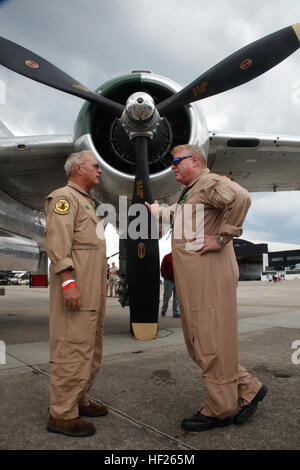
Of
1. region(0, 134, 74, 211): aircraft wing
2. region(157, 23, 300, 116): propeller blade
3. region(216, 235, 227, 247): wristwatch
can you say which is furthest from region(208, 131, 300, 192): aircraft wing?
region(216, 235, 227, 247): wristwatch

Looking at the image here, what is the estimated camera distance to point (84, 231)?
6.93 feet

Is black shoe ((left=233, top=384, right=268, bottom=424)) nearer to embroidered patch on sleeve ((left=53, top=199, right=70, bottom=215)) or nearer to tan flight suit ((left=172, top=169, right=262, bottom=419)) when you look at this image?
tan flight suit ((left=172, top=169, right=262, bottom=419))

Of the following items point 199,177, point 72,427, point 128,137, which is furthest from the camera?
point 128,137

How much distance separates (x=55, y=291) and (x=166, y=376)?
1.39 metres

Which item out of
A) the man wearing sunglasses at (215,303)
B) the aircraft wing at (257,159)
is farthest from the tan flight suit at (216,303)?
the aircraft wing at (257,159)

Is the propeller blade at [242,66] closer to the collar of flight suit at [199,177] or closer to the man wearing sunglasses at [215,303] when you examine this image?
the collar of flight suit at [199,177]

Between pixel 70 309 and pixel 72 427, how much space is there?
1.98 feet

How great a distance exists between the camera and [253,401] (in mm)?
1974

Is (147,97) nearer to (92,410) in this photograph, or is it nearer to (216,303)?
(216,303)

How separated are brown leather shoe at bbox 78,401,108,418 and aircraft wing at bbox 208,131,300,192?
442 cm

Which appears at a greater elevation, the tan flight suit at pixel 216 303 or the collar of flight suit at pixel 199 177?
the collar of flight suit at pixel 199 177

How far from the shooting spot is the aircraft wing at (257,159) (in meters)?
5.56

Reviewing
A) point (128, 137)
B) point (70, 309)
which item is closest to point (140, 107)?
point (128, 137)

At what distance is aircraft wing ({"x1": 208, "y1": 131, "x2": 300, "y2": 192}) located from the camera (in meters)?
5.56
